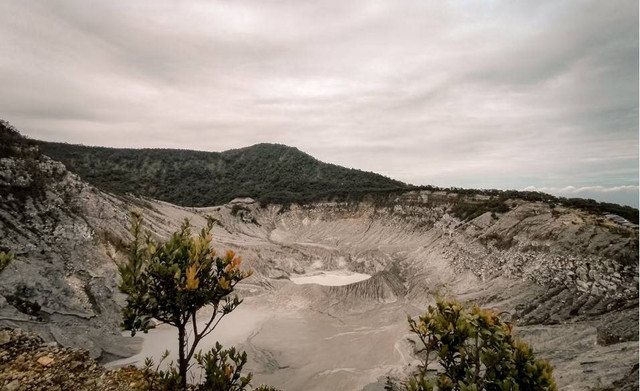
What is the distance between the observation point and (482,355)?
5.26m

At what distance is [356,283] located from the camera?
1527 inches

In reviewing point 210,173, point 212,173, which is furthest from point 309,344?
point 212,173

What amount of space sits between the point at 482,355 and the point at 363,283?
1347 inches

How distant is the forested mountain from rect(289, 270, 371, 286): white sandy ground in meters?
45.9

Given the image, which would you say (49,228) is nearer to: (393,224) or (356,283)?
(356,283)

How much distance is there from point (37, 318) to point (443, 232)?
A: 40718mm

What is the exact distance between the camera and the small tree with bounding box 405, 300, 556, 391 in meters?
4.91

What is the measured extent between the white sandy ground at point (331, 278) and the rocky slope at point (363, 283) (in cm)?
140

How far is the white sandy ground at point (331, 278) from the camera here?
4075 cm

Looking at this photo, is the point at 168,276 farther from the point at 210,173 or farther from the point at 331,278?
the point at 210,173

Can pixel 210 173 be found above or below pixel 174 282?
above

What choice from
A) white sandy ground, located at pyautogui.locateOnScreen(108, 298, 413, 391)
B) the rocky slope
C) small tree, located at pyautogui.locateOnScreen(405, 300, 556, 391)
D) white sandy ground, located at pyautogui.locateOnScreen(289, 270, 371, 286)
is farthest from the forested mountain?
small tree, located at pyautogui.locateOnScreen(405, 300, 556, 391)

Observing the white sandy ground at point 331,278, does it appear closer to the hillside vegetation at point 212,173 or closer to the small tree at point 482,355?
the hillside vegetation at point 212,173

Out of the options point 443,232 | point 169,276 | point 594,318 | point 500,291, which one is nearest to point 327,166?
point 443,232
